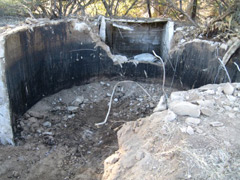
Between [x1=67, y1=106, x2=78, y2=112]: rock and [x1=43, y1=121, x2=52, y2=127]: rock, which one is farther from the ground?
[x1=67, y1=106, x2=78, y2=112]: rock

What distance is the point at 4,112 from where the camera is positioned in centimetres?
335

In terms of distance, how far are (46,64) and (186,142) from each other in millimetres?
2961

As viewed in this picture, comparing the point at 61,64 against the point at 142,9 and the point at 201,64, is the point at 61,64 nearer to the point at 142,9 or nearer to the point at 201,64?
the point at 201,64

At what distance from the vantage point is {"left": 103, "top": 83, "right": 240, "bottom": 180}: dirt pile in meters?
2.09

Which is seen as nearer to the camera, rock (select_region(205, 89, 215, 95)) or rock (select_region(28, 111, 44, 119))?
rock (select_region(205, 89, 215, 95))

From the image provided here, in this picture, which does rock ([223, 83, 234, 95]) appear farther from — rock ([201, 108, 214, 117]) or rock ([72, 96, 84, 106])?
rock ([72, 96, 84, 106])

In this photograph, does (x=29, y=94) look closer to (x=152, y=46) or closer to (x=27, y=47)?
(x=27, y=47)

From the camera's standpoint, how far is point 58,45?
453 centimetres

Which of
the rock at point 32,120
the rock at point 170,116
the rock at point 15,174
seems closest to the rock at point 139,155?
the rock at point 170,116

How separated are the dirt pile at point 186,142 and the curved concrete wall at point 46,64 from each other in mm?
1739

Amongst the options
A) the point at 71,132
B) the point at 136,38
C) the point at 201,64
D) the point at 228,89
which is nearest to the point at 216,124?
the point at 228,89

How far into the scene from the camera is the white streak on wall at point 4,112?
3271 mm

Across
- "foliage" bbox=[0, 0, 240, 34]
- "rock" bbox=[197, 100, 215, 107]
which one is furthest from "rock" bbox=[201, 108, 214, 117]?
"foliage" bbox=[0, 0, 240, 34]

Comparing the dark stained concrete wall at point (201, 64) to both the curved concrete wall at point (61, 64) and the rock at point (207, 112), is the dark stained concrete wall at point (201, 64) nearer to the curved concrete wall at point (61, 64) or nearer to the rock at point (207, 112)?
the curved concrete wall at point (61, 64)
